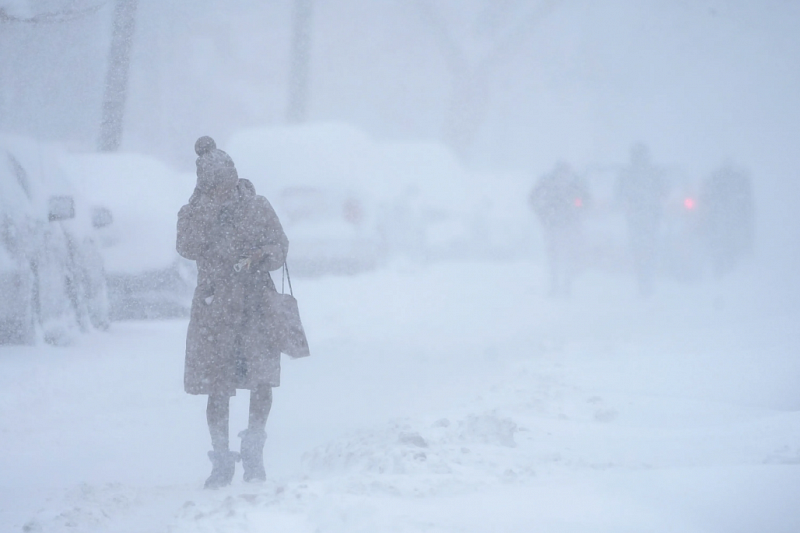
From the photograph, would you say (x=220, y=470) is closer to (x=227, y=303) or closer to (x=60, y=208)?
(x=227, y=303)

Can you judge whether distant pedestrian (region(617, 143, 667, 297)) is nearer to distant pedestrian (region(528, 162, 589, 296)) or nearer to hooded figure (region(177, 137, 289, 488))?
distant pedestrian (region(528, 162, 589, 296))

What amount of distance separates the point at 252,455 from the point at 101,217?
205 inches

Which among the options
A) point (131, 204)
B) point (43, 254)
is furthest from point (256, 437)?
point (131, 204)

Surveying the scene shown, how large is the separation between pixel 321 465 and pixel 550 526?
5.48 ft

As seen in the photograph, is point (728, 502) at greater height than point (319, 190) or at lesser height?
lesser

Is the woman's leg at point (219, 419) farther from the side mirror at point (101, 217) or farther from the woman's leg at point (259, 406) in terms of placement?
the side mirror at point (101, 217)

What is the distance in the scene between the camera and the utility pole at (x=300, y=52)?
14.9 m

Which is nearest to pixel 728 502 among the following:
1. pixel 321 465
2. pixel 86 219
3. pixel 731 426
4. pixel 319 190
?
pixel 731 426

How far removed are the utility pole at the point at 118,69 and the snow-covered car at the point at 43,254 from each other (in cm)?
370

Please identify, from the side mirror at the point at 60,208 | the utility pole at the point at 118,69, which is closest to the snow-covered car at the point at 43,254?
the side mirror at the point at 60,208

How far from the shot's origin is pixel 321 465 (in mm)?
4309

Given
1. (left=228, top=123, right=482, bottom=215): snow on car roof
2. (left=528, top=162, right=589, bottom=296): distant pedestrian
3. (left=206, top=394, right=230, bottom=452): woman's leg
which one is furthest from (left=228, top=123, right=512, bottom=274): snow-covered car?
(left=206, top=394, right=230, bottom=452): woman's leg

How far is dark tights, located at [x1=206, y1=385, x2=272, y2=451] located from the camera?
402 centimetres

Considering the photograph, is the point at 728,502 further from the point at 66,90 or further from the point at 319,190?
the point at 66,90
